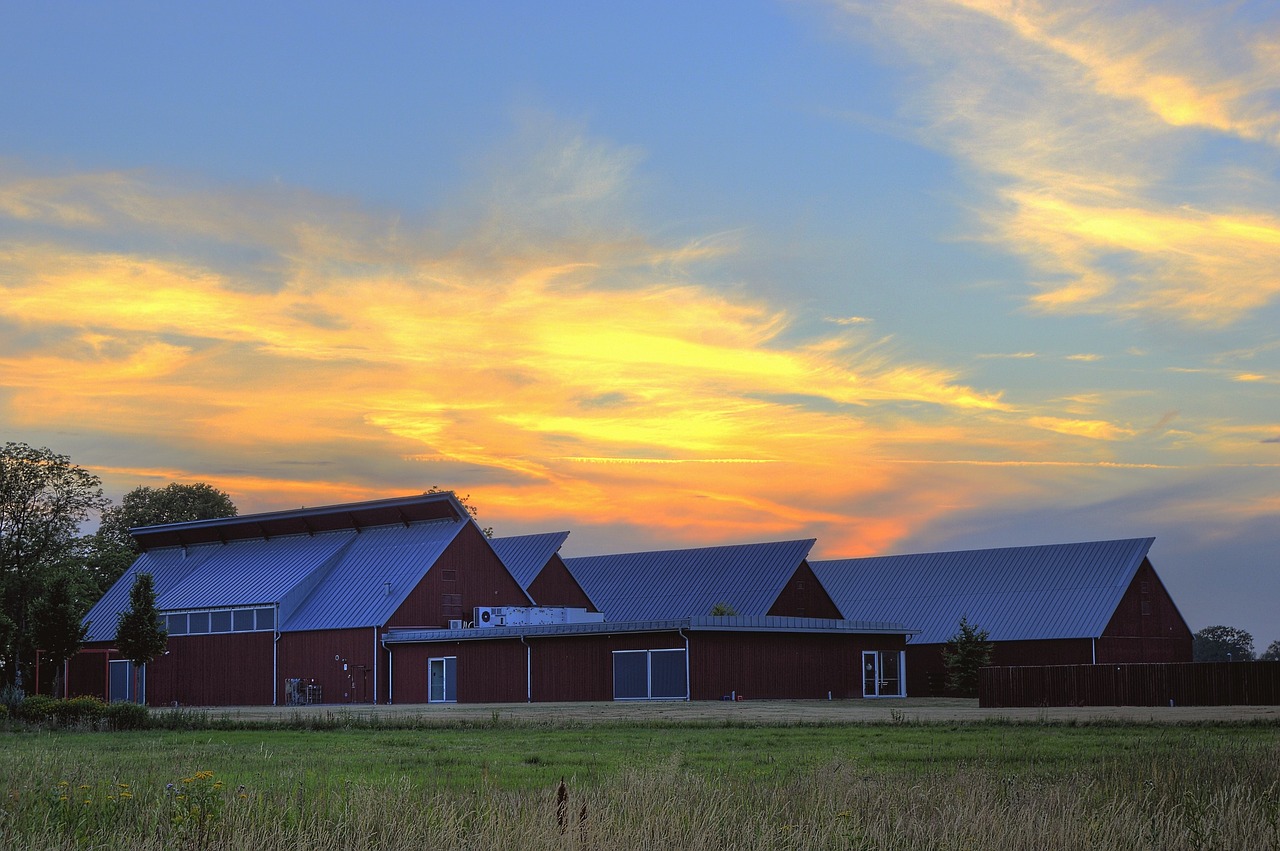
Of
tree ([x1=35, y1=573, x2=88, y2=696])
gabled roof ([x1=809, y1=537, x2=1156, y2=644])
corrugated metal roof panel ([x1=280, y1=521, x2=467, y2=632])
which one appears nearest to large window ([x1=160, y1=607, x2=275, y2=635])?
corrugated metal roof panel ([x1=280, y1=521, x2=467, y2=632])

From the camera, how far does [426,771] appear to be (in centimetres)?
2164

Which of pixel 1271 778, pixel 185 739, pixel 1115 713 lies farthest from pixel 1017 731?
pixel 185 739

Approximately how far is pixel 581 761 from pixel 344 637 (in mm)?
43103

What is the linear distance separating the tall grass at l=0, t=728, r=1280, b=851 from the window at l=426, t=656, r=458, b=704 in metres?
45.2

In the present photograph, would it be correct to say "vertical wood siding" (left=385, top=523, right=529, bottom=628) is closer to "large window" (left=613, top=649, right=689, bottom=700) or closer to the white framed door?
"large window" (left=613, top=649, right=689, bottom=700)

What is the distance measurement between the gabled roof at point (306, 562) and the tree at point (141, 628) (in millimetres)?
6289

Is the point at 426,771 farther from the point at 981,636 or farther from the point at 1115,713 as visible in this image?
the point at 981,636

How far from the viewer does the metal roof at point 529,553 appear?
7550cm

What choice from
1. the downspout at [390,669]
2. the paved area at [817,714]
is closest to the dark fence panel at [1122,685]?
the paved area at [817,714]

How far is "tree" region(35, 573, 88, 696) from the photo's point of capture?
2183 inches

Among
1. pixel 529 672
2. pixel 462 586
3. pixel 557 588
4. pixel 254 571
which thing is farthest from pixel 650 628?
pixel 254 571

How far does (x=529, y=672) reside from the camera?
60.2m

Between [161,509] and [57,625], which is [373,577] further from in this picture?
[161,509]

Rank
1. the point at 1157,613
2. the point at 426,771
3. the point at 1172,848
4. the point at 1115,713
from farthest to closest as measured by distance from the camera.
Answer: the point at 1157,613, the point at 1115,713, the point at 426,771, the point at 1172,848
